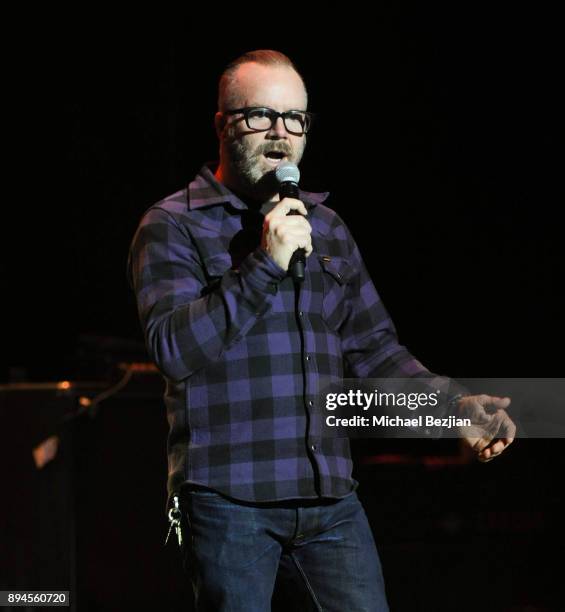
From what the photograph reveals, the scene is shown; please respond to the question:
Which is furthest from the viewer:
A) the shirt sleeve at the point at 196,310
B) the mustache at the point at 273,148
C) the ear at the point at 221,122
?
the ear at the point at 221,122

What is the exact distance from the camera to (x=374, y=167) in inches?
168

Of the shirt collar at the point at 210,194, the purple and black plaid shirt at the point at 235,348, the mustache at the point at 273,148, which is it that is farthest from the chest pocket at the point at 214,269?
the mustache at the point at 273,148

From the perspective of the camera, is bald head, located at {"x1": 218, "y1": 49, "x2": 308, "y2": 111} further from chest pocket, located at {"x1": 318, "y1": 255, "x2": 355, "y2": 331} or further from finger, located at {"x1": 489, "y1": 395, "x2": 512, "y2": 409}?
finger, located at {"x1": 489, "y1": 395, "x2": 512, "y2": 409}

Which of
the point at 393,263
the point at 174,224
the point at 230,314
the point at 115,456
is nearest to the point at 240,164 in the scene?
the point at 174,224

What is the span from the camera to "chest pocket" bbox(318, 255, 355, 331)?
1.88 metres

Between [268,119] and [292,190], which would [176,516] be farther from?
[268,119]

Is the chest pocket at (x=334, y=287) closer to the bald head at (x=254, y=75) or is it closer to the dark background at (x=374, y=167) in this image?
the bald head at (x=254, y=75)

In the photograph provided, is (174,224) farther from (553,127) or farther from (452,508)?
(553,127)

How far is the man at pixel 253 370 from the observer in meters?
1.62

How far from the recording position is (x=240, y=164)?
1861mm

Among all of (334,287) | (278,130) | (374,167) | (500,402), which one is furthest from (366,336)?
(374,167)

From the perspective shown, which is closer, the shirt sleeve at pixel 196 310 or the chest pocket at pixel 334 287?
the shirt sleeve at pixel 196 310

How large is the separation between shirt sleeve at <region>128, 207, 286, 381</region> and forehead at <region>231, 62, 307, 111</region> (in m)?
0.39

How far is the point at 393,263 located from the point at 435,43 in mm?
993
